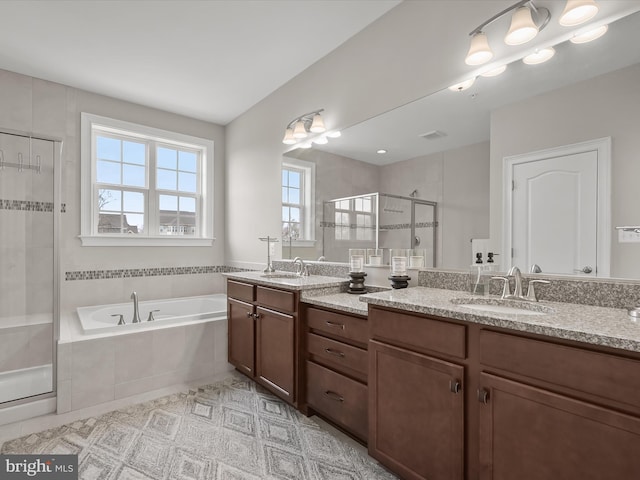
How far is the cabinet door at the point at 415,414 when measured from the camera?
4.21 ft

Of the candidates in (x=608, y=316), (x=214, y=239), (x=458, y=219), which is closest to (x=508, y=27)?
(x=458, y=219)

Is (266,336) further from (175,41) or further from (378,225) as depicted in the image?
(175,41)

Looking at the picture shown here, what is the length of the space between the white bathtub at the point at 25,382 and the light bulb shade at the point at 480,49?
10.8 ft

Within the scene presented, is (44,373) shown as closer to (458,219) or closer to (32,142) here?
(32,142)

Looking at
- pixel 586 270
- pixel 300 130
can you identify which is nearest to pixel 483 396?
pixel 586 270

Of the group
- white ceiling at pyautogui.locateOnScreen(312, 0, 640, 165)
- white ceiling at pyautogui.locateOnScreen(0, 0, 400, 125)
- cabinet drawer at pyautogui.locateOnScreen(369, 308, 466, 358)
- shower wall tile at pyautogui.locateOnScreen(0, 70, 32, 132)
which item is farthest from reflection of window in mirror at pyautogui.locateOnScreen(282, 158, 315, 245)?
shower wall tile at pyautogui.locateOnScreen(0, 70, 32, 132)

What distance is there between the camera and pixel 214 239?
13.5 ft

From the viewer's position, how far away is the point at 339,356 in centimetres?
185

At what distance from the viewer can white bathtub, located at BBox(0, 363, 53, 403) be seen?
7.37 feet

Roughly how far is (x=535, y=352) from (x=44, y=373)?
3006 millimetres

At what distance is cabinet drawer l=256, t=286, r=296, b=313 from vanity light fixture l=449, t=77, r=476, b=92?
1536mm

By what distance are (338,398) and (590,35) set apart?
2097 mm

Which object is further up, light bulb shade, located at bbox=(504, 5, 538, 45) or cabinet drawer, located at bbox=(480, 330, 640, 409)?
light bulb shade, located at bbox=(504, 5, 538, 45)

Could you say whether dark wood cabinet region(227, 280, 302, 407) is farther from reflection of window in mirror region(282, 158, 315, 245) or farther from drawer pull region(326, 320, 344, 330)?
reflection of window in mirror region(282, 158, 315, 245)
